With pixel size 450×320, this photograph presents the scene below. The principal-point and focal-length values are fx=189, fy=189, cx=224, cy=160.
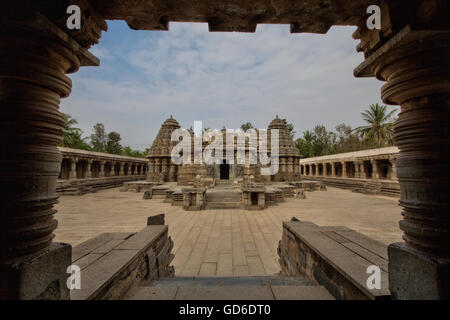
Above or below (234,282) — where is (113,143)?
above

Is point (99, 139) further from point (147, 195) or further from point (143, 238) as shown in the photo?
point (143, 238)

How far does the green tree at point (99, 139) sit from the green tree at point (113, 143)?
2.61 ft

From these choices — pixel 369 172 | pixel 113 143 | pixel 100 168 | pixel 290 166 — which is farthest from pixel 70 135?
pixel 369 172

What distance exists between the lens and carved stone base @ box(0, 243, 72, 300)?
1.26 m

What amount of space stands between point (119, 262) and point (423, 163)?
312 cm

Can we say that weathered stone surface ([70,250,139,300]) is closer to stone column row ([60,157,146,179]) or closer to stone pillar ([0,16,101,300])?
stone pillar ([0,16,101,300])

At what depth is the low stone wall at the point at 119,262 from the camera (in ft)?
5.84

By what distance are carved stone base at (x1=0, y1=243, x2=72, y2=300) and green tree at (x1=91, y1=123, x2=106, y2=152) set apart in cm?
4895

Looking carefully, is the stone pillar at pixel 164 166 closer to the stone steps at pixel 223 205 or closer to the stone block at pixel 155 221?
the stone steps at pixel 223 205

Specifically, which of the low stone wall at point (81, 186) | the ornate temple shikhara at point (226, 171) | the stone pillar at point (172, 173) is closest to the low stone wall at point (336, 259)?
the ornate temple shikhara at point (226, 171)

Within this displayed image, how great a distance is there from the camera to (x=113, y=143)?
4381cm

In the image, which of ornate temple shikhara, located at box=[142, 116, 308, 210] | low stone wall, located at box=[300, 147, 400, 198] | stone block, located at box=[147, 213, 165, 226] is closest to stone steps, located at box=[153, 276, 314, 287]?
stone block, located at box=[147, 213, 165, 226]
